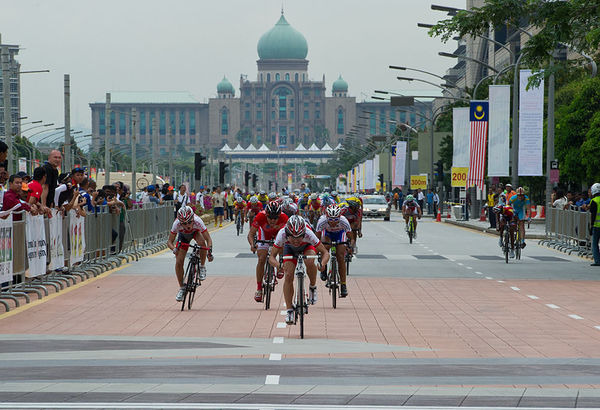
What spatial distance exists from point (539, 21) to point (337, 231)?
38.8 feet

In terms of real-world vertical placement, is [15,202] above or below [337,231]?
above

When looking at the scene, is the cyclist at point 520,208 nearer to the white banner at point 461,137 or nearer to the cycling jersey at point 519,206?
the cycling jersey at point 519,206

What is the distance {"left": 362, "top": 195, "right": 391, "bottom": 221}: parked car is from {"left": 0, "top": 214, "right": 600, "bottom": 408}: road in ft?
138

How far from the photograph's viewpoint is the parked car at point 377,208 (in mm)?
64375

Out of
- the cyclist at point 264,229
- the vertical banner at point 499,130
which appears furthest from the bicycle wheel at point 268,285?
the vertical banner at point 499,130

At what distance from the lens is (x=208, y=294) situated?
18641 millimetres

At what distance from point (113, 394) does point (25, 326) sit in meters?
5.51

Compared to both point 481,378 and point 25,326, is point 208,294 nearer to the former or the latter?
point 25,326

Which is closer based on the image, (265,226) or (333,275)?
(265,226)

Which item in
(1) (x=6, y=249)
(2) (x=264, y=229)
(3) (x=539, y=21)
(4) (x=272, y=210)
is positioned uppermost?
(3) (x=539, y=21)

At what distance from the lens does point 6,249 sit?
1614 cm

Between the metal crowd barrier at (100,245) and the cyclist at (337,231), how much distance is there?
4095 mm

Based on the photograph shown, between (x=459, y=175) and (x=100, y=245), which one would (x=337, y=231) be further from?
(x=459, y=175)

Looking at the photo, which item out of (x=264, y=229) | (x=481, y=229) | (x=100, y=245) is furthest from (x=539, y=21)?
(x=481, y=229)
